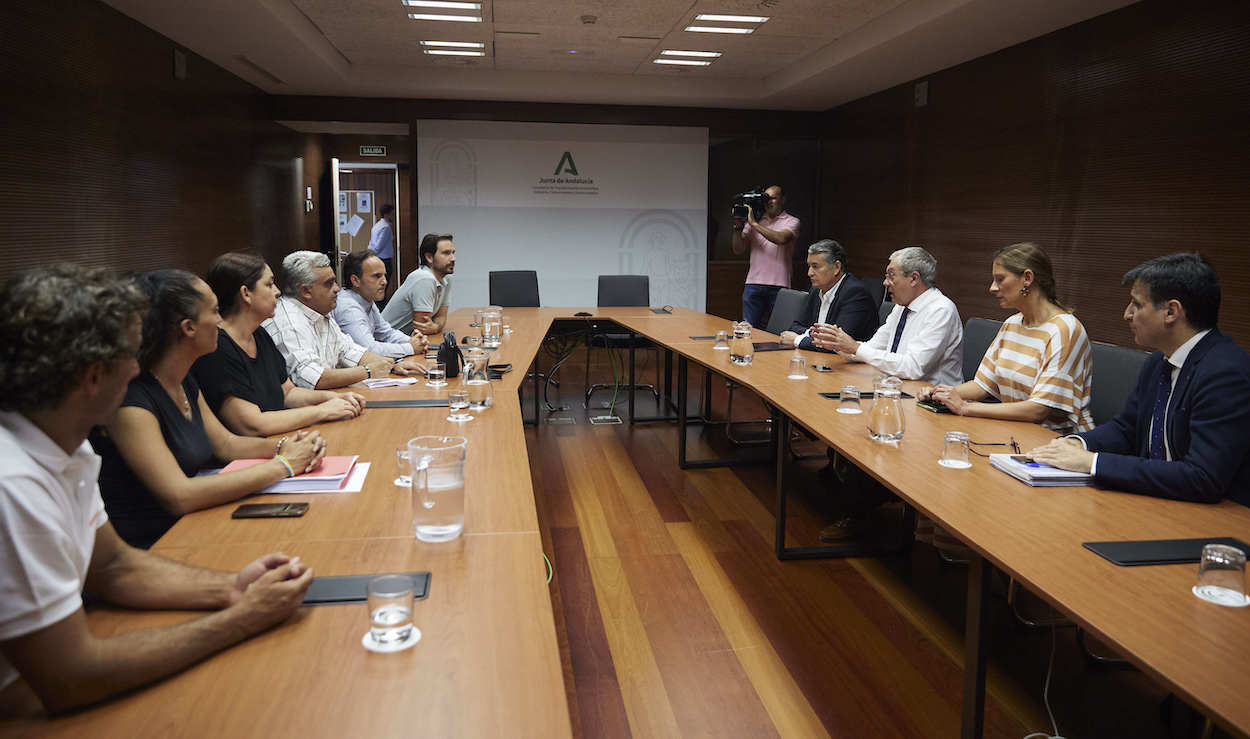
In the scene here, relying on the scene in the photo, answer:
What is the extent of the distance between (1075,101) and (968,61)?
4.32ft

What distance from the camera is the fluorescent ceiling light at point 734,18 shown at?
5.89 meters

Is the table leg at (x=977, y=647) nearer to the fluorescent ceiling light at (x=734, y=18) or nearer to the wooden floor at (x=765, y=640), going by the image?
the wooden floor at (x=765, y=640)

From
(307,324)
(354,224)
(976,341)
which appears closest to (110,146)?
(307,324)

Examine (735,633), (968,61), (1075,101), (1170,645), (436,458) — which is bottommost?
(735,633)

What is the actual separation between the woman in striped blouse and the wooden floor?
0.73 metres

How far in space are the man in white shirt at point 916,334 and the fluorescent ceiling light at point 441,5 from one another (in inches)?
139

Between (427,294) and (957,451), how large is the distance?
384 centimetres

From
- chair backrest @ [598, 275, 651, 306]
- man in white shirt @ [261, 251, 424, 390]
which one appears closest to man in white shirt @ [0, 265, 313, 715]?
man in white shirt @ [261, 251, 424, 390]

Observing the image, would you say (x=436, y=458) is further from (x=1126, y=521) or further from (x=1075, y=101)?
(x=1075, y=101)

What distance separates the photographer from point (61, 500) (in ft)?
3.49

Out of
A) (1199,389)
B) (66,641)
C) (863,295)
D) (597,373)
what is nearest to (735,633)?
(1199,389)

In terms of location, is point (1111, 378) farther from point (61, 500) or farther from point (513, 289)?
point (513, 289)

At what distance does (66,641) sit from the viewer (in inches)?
39.5

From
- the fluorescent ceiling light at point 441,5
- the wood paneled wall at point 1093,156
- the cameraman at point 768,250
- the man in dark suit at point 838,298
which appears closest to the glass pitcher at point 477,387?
the man in dark suit at point 838,298
